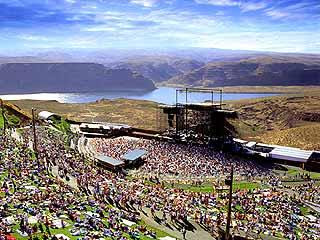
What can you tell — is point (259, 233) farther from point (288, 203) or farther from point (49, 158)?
point (49, 158)

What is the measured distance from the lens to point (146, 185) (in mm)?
50156

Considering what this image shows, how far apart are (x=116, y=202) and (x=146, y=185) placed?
9.84m

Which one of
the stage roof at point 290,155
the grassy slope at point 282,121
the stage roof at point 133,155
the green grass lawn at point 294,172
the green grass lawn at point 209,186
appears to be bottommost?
the grassy slope at point 282,121

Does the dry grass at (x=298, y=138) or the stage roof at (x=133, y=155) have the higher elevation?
the stage roof at (x=133, y=155)

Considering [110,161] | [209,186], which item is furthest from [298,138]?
[110,161]

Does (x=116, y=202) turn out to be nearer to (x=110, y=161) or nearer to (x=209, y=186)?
(x=209, y=186)

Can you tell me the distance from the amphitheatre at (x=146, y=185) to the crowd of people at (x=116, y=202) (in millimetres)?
105

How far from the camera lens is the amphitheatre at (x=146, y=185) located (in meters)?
33.5

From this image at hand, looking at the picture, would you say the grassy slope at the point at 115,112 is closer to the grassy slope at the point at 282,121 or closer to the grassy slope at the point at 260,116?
the grassy slope at the point at 260,116

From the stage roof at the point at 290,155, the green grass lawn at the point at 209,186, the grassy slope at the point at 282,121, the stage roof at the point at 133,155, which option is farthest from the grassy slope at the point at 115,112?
the green grass lawn at the point at 209,186

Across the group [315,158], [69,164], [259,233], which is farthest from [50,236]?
[315,158]

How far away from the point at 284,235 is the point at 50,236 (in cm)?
2019

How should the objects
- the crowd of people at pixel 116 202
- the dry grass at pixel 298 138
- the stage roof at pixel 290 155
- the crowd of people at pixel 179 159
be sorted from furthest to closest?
the dry grass at pixel 298 138, the stage roof at pixel 290 155, the crowd of people at pixel 179 159, the crowd of people at pixel 116 202

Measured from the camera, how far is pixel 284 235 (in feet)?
119
